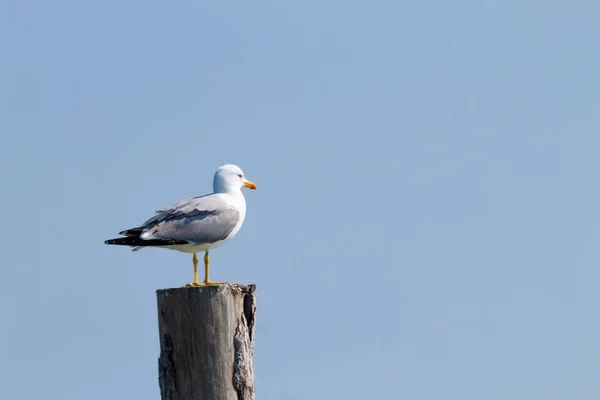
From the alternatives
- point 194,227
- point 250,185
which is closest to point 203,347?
point 194,227

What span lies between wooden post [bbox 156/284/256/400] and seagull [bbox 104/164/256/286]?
3.37 m

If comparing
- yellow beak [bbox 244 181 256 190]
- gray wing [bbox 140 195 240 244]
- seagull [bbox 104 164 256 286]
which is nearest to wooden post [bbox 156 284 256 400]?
seagull [bbox 104 164 256 286]

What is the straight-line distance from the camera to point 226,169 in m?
12.1

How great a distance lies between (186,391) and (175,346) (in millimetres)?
378

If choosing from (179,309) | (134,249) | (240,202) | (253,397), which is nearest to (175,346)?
(179,309)

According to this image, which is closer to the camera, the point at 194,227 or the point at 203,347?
the point at 203,347

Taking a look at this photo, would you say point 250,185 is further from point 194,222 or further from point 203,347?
point 203,347

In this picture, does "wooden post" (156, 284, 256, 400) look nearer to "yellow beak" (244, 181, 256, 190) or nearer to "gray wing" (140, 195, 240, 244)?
"gray wing" (140, 195, 240, 244)

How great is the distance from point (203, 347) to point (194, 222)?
164 inches

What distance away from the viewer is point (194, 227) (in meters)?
11.0

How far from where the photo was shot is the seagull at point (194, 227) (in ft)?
34.9

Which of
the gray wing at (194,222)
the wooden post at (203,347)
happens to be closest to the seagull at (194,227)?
the gray wing at (194,222)

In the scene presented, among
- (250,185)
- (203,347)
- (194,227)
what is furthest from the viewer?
(250,185)

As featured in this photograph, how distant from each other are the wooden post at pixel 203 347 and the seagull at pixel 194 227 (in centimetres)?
337
